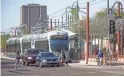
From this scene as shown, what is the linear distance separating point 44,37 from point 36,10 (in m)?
90.6

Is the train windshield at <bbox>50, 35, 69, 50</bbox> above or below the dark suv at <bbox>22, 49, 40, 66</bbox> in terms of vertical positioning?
above

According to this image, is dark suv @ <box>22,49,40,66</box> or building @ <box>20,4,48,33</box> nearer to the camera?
dark suv @ <box>22,49,40,66</box>

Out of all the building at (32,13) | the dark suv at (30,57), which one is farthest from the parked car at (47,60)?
the building at (32,13)

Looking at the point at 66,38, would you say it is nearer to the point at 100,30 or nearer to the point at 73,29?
the point at 100,30

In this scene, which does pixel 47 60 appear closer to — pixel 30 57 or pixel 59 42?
pixel 30 57

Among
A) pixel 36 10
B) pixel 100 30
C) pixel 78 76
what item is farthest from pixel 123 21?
→ pixel 36 10

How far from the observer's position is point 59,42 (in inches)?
1964

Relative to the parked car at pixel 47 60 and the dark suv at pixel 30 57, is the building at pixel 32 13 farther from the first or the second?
the parked car at pixel 47 60

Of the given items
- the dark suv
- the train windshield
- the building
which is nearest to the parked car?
the dark suv

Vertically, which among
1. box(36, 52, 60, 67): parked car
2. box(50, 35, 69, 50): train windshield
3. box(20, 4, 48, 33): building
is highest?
box(20, 4, 48, 33): building

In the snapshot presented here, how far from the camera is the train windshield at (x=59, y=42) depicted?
49812mm

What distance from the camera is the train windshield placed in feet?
163

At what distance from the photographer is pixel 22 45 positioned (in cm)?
6506

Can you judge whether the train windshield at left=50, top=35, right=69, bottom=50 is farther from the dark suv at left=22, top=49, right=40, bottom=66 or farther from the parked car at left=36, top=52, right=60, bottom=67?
the parked car at left=36, top=52, right=60, bottom=67
